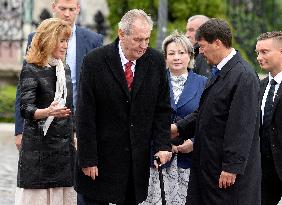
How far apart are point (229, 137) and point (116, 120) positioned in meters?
0.78

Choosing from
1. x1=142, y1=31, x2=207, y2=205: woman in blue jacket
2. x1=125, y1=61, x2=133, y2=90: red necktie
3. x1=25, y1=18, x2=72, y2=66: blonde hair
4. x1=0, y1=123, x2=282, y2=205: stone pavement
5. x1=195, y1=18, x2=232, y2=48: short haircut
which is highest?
x1=195, y1=18, x2=232, y2=48: short haircut

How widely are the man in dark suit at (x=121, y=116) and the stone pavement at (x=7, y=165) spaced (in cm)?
300

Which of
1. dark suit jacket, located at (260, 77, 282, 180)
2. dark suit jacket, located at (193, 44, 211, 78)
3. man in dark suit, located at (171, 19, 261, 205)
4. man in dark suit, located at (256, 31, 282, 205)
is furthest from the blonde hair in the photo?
dark suit jacket, located at (193, 44, 211, 78)

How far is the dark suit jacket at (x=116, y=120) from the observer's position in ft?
19.0

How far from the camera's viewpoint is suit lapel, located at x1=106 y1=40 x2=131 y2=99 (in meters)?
5.81

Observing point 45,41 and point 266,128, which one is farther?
point 266,128

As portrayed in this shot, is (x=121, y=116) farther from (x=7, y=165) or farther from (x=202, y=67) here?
(x=7, y=165)

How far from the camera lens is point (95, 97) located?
229 inches

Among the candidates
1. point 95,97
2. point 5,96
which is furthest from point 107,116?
point 5,96

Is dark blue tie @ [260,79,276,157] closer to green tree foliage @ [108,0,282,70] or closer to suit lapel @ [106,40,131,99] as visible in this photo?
suit lapel @ [106,40,131,99]

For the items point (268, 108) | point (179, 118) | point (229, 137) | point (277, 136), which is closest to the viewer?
point (229, 137)

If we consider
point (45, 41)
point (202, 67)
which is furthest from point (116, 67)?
point (202, 67)

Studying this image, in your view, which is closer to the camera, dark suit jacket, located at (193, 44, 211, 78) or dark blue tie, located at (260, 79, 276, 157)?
dark blue tie, located at (260, 79, 276, 157)

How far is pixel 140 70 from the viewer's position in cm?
588
